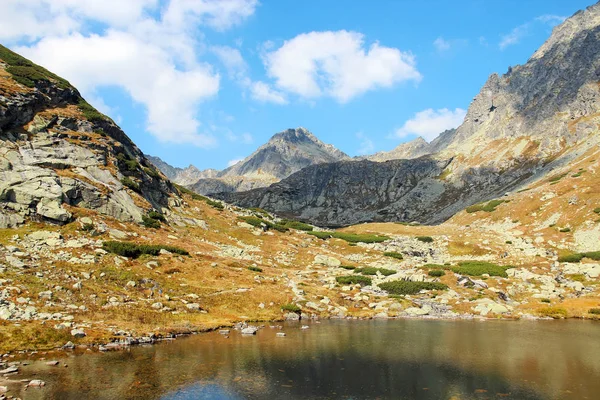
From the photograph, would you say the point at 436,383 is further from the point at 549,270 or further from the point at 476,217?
the point at 476,217

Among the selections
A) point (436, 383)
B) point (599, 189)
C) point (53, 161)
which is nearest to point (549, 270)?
point (599, 189)

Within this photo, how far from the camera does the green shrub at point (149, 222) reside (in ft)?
184

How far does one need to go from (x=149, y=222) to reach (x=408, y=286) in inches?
1399

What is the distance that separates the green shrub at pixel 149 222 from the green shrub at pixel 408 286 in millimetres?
31703

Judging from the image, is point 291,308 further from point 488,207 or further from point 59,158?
point 488,207

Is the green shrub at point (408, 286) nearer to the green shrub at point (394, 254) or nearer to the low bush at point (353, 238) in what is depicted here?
the green shrub at point (394, 254)

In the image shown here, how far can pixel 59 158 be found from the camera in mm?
57250

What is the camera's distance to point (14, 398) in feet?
56.1

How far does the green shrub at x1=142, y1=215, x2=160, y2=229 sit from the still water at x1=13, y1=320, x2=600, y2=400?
29632 mm

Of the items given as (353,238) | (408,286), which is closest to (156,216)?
(408,286)

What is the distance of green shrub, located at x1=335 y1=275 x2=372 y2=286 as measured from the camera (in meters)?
49.9

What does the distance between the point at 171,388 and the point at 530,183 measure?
130 m

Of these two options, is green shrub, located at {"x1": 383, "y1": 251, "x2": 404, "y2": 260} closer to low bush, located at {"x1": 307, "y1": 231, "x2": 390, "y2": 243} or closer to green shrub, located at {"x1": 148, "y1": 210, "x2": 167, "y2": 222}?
low bush, located at {"x1": 307, "y1": 231, "x2": 390, "y2": 243}

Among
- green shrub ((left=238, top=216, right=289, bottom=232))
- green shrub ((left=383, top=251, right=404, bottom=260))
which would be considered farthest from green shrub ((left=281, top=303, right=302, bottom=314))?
green shrub ((left=238, top=216, right=289, bottom=232))
